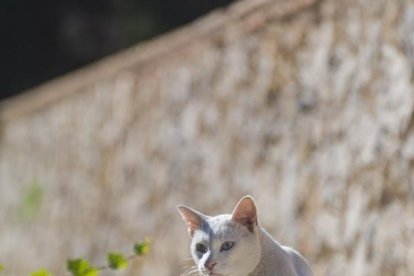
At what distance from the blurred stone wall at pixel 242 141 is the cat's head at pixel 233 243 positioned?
69.4 inches

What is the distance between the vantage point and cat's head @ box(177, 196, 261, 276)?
2.12 m

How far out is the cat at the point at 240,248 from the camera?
2125 millimetres

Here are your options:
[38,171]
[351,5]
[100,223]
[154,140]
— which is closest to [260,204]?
[351,5]

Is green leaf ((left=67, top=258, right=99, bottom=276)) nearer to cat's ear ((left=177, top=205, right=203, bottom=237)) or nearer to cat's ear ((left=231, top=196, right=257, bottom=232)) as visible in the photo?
cat's ear ((left=177, top=205, right=203, bottom=237))

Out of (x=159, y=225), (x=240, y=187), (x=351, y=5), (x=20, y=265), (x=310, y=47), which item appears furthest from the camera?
(x=20, y=265)

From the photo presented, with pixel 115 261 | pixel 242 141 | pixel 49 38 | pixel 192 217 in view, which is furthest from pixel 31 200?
pixel 192 217

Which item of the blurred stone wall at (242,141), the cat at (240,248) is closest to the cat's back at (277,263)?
the cat at (240,248)

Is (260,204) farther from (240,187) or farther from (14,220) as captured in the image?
(14,220)

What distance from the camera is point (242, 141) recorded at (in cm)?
524

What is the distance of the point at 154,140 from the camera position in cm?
629

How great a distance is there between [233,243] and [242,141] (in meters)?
3.12

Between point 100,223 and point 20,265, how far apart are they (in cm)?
146

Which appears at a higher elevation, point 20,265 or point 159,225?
point 20,265

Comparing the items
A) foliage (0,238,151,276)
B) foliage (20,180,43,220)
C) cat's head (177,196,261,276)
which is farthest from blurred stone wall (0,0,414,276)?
cat's head (177,196,261,276)
